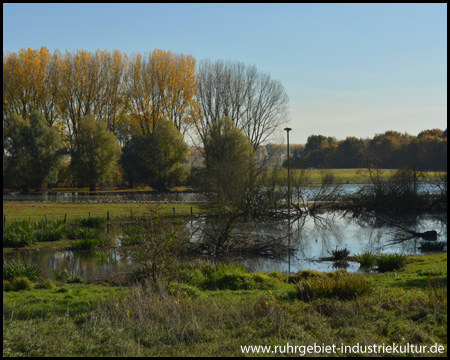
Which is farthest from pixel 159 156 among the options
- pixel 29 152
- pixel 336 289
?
pixel 336 289

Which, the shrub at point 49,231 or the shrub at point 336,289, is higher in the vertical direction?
the shrub at point 336,289

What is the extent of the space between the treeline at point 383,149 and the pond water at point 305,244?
31548 mm

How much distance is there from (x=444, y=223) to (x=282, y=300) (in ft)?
85.6

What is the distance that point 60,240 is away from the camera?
78.6ft

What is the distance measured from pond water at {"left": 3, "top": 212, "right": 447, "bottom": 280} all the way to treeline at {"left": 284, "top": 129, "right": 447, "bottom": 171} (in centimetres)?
3155

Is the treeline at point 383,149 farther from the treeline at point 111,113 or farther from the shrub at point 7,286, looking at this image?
the shrub at point 7,286

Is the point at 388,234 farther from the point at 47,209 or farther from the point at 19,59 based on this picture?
the point at 19,59

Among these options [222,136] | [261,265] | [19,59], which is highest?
[19,59]

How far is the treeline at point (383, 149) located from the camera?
67.9m

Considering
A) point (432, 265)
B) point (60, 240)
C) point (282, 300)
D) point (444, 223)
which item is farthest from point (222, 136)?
point (282, 300)

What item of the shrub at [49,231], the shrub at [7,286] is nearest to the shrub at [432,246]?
the shrub at [7,286]

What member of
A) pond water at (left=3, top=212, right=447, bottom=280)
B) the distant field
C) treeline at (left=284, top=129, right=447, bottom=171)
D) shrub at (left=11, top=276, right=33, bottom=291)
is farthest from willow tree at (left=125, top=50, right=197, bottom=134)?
shrub at (left=11, top=276, right=33, bottom=291)

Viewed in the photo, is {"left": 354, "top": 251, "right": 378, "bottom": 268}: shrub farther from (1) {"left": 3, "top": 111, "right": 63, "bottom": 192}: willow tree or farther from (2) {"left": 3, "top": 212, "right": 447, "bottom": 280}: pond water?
(1) {"left": 3, "top": 111, "right": 63, "bottom": 192}: willow tree

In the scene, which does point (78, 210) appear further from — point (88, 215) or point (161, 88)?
point (161, 88)
